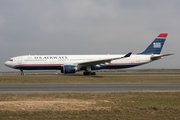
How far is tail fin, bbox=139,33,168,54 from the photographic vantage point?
3997cm

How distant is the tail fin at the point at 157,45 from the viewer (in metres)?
40.0

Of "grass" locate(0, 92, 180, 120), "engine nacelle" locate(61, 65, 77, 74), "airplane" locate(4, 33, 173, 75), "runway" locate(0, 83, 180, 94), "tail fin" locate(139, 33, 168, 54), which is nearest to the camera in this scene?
"grass" locate(0, 92, 180, 120)

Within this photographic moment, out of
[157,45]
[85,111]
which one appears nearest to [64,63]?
[157,45]

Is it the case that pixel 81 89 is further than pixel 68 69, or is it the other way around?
pixel 68 69

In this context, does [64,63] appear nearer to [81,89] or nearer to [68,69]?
[68,69]

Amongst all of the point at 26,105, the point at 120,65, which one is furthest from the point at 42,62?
the point at 26,105

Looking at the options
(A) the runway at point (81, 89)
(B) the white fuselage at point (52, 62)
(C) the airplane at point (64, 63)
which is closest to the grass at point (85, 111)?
(A) the runway at point (81, 89)

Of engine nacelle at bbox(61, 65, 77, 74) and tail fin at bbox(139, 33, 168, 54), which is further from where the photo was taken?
tail fin at bbox(139, 33, 168, 54)

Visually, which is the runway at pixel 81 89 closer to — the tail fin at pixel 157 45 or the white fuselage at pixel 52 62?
the white fuselage at pixel 52 62

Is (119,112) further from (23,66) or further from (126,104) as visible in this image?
(23,66)

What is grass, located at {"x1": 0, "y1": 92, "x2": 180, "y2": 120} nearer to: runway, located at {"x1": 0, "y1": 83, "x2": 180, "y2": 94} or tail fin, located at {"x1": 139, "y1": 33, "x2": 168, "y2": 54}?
runway, located at {"x1": 0, "y1": 83, "x2": 180, "y2": 94}

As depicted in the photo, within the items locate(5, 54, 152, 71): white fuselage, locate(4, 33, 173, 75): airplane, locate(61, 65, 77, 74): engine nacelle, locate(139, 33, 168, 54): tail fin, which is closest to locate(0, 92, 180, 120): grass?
locate(61, 65, 77, 74): engine nacelle

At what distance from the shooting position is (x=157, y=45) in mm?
40281

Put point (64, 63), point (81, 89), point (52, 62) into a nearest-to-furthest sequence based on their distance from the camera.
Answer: point (81, 89) < point (52, 62) < point (64, 63)
